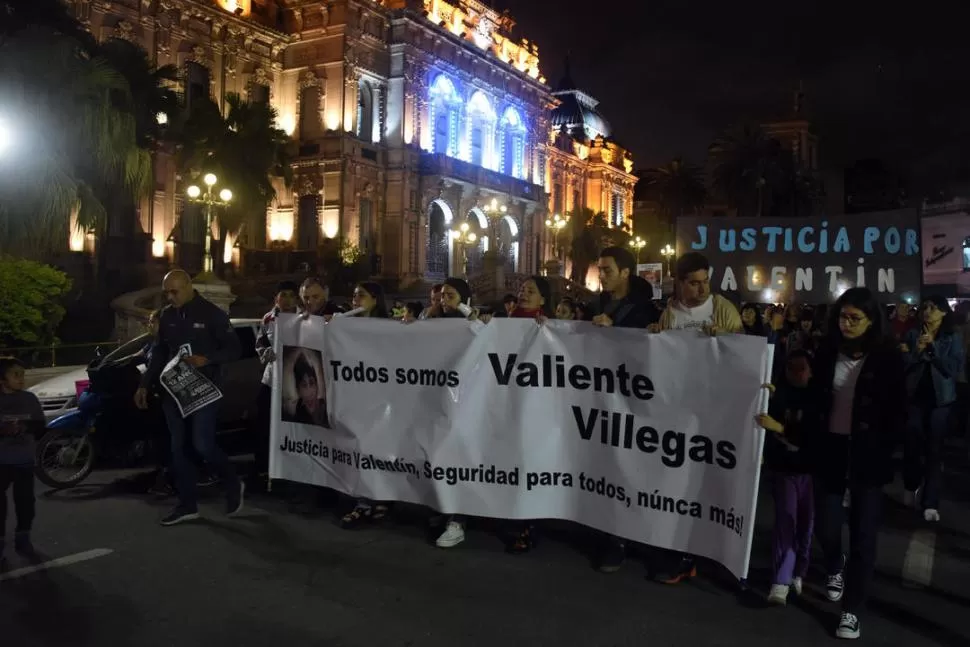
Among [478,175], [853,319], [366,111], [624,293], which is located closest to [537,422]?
[624,293]

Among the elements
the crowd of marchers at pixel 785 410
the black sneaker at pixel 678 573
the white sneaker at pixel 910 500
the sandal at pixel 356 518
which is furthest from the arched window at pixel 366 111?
the black sneaker at pixel 678 573

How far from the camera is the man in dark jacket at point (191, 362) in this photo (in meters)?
7.05

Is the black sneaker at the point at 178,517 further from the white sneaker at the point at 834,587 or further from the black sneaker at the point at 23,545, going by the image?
the white sneaker at the point at 834,587

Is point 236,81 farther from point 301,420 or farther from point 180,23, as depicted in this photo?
point 301,420

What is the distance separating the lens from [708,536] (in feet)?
17.5

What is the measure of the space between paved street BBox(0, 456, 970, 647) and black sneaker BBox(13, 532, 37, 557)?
0.32ft

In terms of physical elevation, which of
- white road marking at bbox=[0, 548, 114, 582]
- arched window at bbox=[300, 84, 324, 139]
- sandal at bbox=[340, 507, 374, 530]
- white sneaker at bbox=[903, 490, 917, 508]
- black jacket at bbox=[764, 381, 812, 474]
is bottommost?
white road marking at bbox=[0, 548, 114, 582]

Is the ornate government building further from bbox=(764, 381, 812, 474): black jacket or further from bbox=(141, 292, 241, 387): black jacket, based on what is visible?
bbox=(764, 381, 812, 474): black jacket

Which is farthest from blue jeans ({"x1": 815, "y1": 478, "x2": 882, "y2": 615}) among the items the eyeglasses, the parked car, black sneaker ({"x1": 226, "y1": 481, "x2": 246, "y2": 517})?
the parked car

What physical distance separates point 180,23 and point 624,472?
1413 inches

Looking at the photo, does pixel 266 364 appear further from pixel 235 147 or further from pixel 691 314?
pixel 235 147

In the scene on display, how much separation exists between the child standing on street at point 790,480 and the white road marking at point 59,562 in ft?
15.4

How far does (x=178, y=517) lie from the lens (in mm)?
7074

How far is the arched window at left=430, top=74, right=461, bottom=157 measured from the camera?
48.5 m
